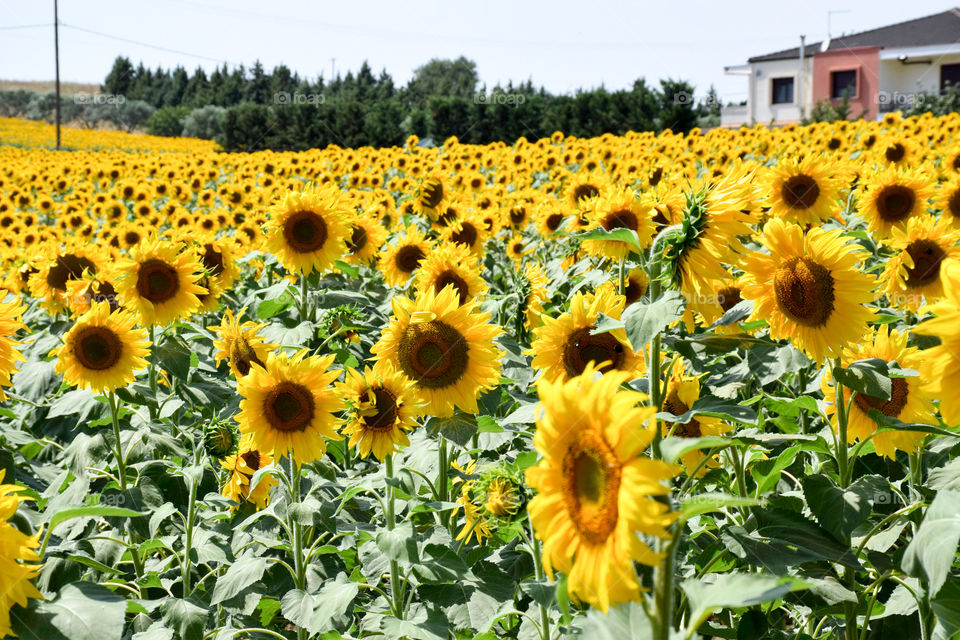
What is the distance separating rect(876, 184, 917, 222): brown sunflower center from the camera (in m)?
5.02

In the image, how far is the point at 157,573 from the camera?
3.41 metres

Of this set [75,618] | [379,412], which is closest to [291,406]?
[379,412]

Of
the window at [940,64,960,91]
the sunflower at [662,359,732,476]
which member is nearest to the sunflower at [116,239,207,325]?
the sunflower at [662,359,732,476]

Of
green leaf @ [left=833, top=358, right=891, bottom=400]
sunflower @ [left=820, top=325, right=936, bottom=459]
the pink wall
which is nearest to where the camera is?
green leaf @ [left=833, top=358, right=891, bottom=400]

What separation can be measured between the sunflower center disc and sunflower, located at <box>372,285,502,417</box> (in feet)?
6.59

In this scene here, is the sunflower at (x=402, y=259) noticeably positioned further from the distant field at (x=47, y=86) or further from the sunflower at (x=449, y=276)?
the distant field at (x=47, y=86)

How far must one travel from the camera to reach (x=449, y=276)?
4090 millimetres

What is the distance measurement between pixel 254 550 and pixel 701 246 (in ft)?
7.02

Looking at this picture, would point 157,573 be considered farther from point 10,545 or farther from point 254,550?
point 10,545

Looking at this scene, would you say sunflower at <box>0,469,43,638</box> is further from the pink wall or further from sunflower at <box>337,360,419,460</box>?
the pink wall

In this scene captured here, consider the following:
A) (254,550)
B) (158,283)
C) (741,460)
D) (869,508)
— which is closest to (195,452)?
(254,550)

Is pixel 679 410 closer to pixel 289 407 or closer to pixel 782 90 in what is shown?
pixel 289 407

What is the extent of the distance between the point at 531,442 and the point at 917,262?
2.09 metres

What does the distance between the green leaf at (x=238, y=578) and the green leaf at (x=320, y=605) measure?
128 mm
